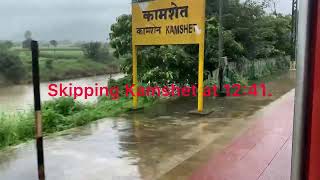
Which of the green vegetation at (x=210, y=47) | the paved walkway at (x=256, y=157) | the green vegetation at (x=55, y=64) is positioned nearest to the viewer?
the paved walkway at (x=256, y=157)

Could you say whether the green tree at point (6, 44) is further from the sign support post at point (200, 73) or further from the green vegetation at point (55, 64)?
the sign support post at point (200, 73)

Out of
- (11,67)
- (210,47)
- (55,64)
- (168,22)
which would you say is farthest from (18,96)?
(210,47)

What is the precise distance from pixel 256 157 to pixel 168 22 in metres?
3.67

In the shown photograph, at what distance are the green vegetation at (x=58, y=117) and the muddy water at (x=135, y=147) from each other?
14.9 inches

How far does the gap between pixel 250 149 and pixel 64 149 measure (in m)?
2.51

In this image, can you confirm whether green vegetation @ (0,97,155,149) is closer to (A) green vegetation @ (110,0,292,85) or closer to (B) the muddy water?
(B) the muddy water

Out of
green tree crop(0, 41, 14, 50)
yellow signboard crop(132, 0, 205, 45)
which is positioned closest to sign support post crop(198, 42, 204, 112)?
yellow signboard crop(132, 0, 205, 45)

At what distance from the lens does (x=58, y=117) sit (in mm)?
6977

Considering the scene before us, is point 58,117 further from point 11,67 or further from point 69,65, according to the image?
point 69,65

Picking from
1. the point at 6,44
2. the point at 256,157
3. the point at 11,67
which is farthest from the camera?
the point at 11,67

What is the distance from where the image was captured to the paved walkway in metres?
4.00

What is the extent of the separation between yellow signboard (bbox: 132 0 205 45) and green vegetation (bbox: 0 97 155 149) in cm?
170

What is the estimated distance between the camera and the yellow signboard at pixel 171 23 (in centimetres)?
707

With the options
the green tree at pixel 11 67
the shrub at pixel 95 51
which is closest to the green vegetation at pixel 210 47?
the shrub at pixel 95 51
